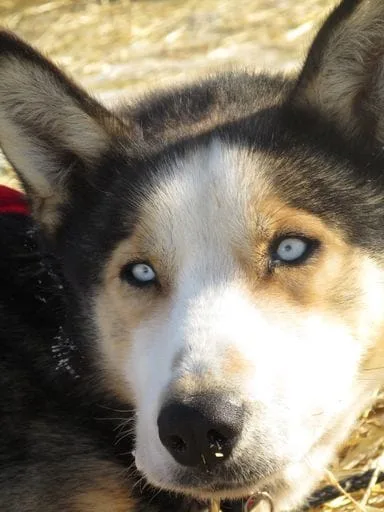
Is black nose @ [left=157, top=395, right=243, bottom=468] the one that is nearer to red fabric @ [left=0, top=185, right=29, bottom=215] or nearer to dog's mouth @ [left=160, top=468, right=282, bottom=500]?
dog's mouth @ [left=160, top=468, right=282, bottom=500]

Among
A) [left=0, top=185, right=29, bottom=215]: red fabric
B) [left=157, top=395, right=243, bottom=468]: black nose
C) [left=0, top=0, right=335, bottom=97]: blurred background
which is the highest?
[left=0, top=0, right=335, bottom=97]: blurred background

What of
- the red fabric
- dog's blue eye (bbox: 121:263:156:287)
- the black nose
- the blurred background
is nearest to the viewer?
the black nose

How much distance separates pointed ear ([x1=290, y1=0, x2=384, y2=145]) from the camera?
2.81 meters

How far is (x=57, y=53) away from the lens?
8742mm

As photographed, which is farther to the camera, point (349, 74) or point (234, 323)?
point (349, 74)

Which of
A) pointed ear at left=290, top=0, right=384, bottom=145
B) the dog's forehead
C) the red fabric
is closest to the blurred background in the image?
the red fabric

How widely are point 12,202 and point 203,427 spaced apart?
4.87ft

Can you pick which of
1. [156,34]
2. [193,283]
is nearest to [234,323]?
[193,283]

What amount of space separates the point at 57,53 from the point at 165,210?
6.31 meters

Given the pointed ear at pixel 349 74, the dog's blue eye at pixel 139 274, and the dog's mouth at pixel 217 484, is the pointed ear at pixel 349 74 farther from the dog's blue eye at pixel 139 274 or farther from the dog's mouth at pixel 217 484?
the dog's mouth at pixel 217 484

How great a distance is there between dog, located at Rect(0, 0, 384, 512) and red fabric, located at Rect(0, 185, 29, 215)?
114mm

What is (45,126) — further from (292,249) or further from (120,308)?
(292,249)

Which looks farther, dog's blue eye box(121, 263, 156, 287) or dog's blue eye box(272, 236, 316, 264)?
dog's blue eye box(121, 263, 156, 287)

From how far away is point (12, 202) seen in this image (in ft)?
11.4
